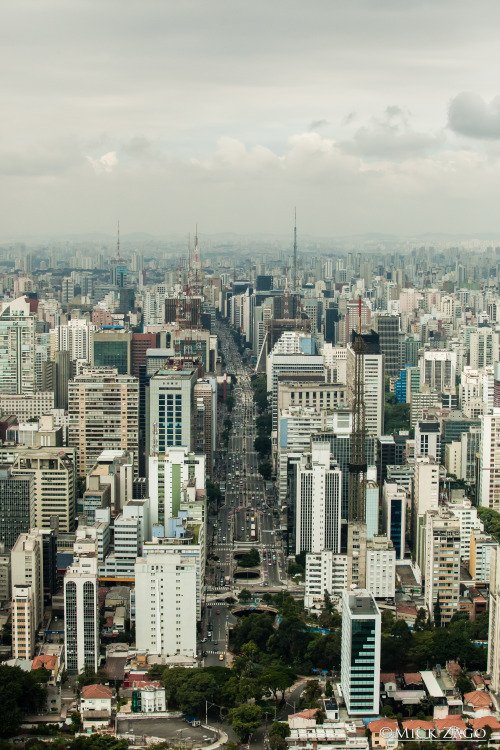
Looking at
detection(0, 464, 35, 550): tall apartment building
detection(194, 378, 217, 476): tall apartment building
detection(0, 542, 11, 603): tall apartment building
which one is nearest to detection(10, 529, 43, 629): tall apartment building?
detection(0, 542, 11, 603): tall apartment building

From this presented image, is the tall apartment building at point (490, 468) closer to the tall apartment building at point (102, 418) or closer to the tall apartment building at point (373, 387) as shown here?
the tall apartment building at point (373, 387)

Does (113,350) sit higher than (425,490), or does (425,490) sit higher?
(113,350)

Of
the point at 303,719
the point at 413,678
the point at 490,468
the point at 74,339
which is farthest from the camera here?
the point at 74,339

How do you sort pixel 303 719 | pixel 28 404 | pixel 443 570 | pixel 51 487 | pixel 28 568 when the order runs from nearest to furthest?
pixel 303 719
pixel 28 568
pixel 443 570
pixel 51 487
pixel 28 404

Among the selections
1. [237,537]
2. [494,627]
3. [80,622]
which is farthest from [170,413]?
[494,627]

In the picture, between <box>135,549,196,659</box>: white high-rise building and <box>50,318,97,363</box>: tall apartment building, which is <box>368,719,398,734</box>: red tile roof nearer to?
<box>135,549,196,659</box>: white high-rise building

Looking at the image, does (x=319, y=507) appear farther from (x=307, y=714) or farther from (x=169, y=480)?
(x=307, y=714)

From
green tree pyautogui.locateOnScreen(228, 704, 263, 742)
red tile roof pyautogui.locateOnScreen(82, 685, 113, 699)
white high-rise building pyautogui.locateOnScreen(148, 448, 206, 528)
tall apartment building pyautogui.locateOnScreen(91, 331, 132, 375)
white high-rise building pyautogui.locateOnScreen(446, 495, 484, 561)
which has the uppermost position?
tall apartment building pyautogui.locateOnScreen(91, 331, 132, 375)
